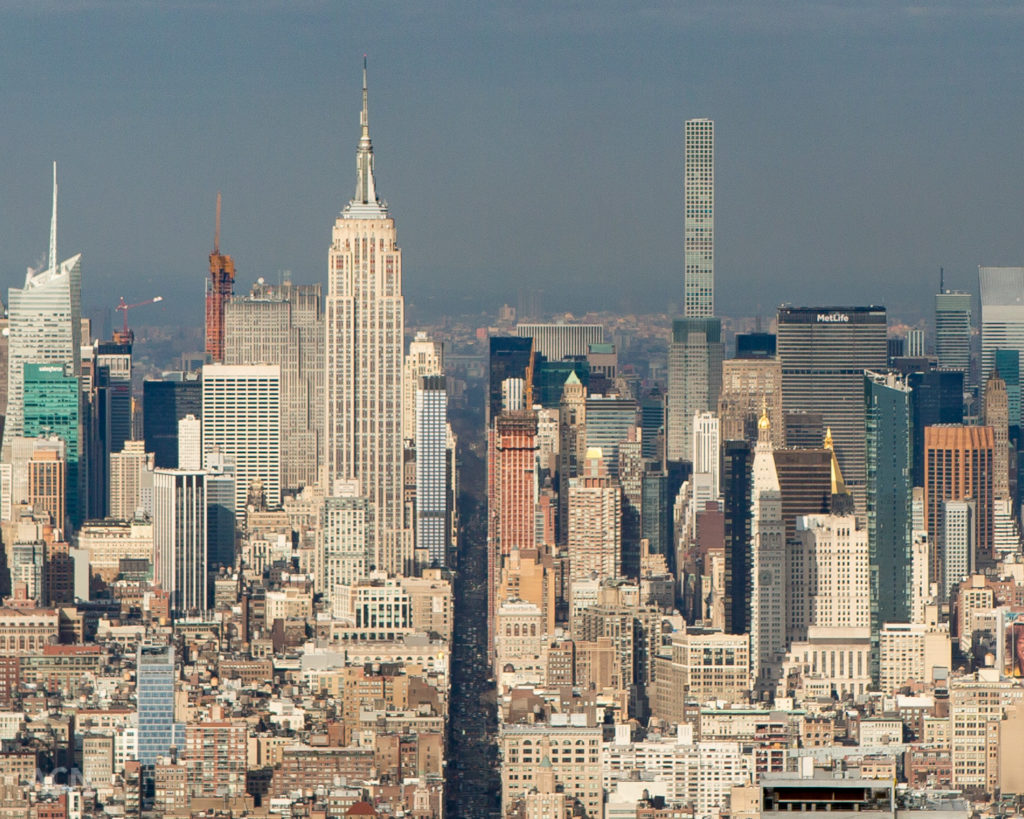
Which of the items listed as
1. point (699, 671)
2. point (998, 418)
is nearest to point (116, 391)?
point (998, 418)

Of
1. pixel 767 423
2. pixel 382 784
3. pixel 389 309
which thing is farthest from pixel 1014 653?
pixel 389 309

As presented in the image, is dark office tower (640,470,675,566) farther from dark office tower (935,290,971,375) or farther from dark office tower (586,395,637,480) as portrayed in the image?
dark office tower (935,290,971,375)

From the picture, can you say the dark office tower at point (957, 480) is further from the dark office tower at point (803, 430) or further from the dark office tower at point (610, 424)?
the dark office tower at point (610, 424)

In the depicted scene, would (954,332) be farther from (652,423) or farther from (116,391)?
(116,391)

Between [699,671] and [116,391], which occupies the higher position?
[116,391]

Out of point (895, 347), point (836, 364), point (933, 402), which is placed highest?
point (895, 347)

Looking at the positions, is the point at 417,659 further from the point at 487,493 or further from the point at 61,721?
the point at 487,493

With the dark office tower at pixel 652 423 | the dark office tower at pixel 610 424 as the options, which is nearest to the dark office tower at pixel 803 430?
the dark office tower at pixel 652 423
